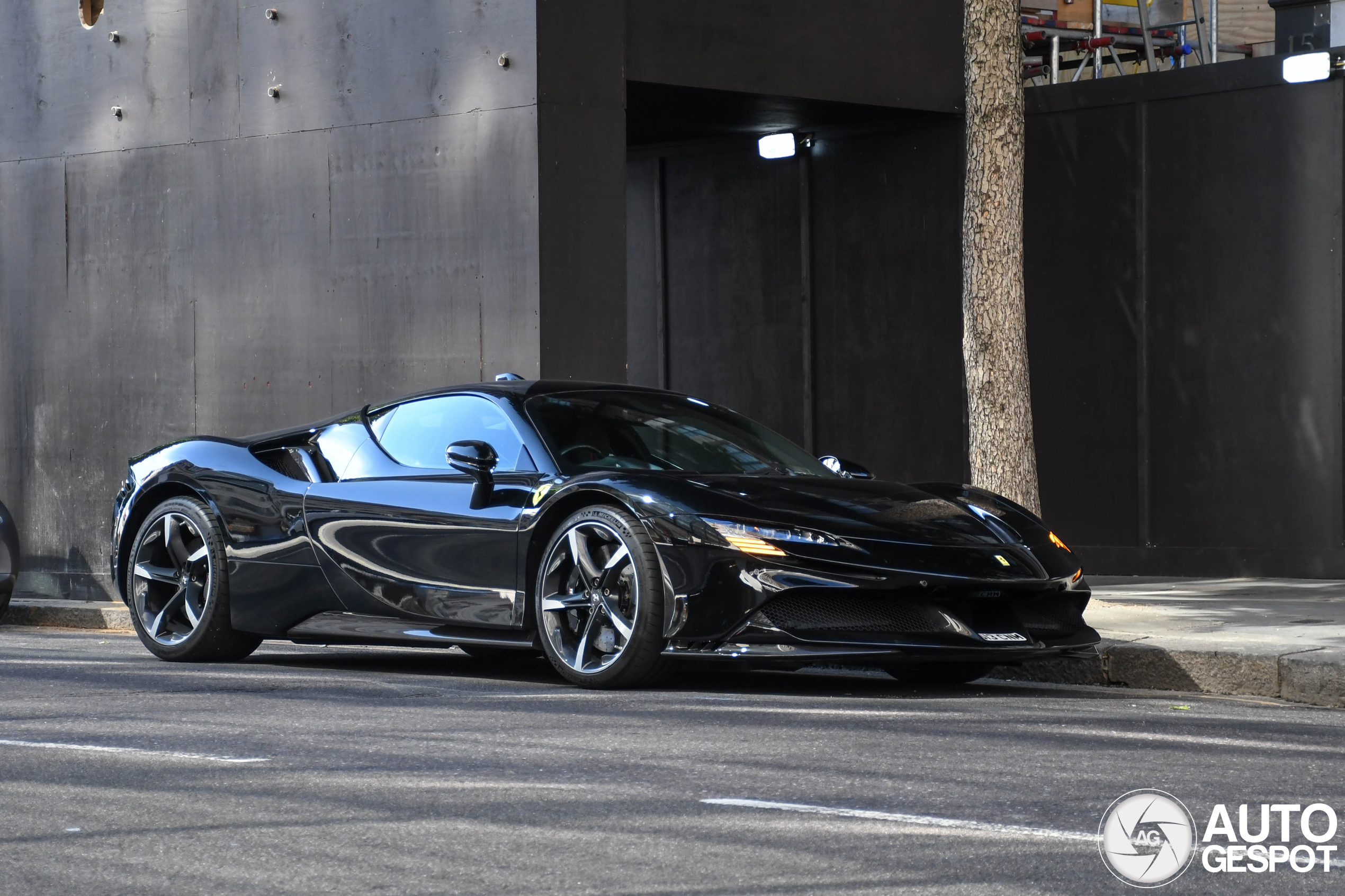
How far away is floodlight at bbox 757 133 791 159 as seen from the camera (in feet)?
45.4

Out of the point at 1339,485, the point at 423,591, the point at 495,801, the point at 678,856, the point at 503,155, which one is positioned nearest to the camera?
the point at 678,856

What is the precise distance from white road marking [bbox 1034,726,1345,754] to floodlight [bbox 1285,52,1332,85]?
24.1ft

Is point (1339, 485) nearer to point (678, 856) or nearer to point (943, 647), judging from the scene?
point (943, 647)

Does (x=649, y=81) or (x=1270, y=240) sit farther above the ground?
(x=649, y=81)

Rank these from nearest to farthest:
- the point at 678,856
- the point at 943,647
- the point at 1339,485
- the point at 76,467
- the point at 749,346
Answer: the point at 678,856 < the point at 943,647 < the point at 1339,485 < the point at 76,467 < the point at 749,346

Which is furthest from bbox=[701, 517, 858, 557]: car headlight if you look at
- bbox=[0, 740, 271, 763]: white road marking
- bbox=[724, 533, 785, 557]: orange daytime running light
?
bbox=[0, 740, 271, 763]: white road marking

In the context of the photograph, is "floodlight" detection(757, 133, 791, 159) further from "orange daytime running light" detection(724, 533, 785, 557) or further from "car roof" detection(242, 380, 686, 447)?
"orange daytime running light" detection(724, 533, 785, 557)

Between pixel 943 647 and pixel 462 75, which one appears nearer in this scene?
pixel 943 647

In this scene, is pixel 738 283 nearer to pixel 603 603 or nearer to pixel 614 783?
pixel 603 603

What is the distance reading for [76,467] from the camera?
12719 mm

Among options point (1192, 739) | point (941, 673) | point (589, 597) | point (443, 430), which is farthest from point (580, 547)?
point (1192, 739)

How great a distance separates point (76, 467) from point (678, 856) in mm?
9768

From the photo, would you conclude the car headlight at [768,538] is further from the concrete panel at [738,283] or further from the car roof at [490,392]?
the concrete panel at [738,283]

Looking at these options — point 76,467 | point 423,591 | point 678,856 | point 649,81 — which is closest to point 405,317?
point 649,81
